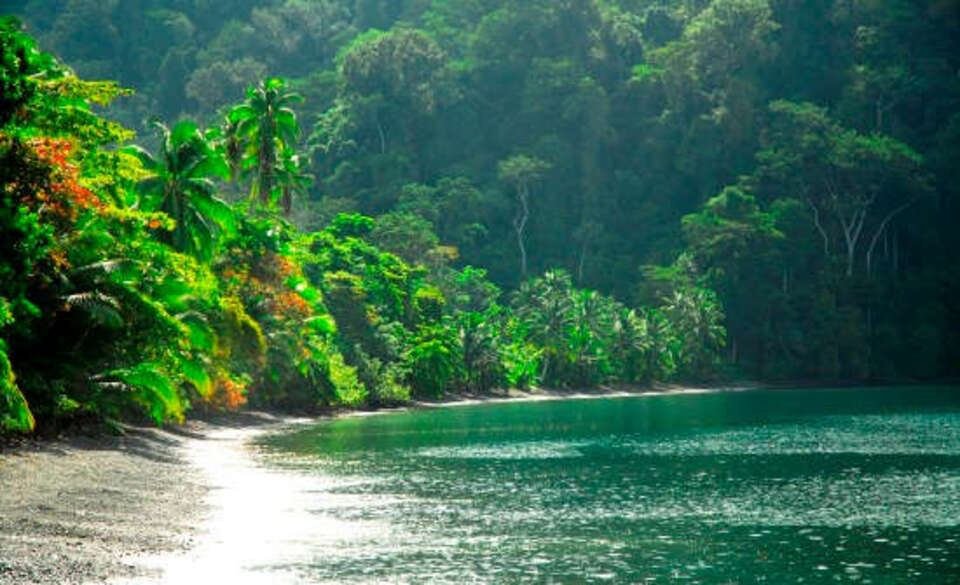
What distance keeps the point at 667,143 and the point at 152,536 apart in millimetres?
137413

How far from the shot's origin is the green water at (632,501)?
23.4 metres

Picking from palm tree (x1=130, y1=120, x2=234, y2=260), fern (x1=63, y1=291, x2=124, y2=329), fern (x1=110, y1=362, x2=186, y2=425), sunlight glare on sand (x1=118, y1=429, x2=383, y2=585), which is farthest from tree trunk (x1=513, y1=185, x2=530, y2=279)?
fern (x1=63, y1=291, x2=124, y2=329)

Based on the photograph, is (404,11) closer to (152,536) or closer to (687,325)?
(687,325)

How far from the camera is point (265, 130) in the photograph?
70688 mm

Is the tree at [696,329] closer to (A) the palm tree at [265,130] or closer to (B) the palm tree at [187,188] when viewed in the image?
(A) the palm tree at [265,130]

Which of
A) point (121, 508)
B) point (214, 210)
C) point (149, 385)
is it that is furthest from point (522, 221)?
point (121, 508)

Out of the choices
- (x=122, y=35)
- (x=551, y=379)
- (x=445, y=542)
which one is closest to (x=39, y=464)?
(x=445, y=542)

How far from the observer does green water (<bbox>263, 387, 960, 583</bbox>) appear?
2339cm

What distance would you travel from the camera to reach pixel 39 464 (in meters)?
32.1

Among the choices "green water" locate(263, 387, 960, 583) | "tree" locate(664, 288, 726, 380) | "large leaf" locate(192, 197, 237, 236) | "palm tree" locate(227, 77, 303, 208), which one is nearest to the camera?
"green water" locate(263, 387, 960, 583)

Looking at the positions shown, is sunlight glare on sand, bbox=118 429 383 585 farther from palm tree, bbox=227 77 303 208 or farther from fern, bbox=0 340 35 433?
palm tree, bbox=227 77 303 208

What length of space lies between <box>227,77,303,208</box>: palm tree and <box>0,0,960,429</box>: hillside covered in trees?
145 mm

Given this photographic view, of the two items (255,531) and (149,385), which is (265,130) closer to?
(149,385)

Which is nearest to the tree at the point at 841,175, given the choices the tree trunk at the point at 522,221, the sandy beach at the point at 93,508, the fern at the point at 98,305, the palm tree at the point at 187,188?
the tree trunk at the point at 522,221
